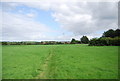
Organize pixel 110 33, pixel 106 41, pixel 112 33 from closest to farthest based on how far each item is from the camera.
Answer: pixel 106 41
pixel 112 33
pixel 110 33

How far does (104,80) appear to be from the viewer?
6406mm

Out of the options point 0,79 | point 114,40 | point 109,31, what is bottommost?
point 0,79

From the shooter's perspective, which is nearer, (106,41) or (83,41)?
(106,41)

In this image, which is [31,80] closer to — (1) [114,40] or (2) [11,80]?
(2) [11,80]

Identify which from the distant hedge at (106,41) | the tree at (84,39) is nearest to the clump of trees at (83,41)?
the tree at (84,39)

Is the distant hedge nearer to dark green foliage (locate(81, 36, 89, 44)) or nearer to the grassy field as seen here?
dark green foliage (locate(81, 36, 89, 44))

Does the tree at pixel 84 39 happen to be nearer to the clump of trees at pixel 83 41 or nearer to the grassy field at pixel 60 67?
the clump of trees at pixel 83 41

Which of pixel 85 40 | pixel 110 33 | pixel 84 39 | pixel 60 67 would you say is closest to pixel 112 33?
pixel 110 33

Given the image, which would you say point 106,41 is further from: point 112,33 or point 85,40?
point 85,40

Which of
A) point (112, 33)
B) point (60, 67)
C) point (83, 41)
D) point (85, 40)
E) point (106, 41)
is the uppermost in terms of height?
point (112, 33)

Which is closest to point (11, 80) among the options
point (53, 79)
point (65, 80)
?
point (53, 79)

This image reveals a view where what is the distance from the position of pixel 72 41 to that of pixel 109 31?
24.6 m

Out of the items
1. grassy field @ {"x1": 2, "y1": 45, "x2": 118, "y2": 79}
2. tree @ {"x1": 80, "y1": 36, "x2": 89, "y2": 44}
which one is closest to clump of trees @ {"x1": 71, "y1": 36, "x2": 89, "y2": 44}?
tree @ {"x1": 80, "y1": 36, "x2": 89, "y2": 44}

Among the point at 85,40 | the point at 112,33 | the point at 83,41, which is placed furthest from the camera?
the point at 83,41
